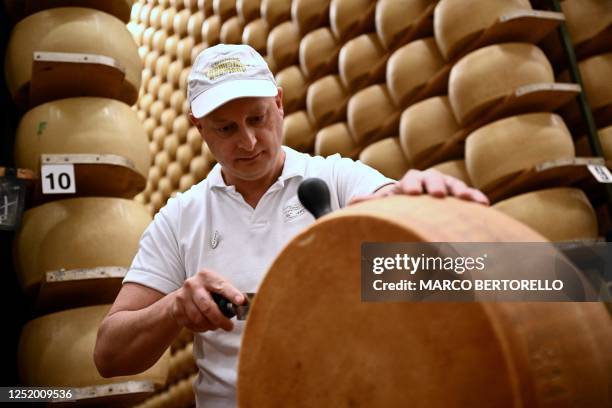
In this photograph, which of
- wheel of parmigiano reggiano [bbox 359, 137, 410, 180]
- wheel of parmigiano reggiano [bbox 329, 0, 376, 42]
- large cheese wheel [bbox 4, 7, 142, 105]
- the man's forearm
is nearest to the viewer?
the man's forearm

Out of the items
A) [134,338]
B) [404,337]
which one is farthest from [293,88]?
[404,337]

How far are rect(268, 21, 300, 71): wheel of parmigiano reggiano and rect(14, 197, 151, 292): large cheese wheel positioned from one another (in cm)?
115

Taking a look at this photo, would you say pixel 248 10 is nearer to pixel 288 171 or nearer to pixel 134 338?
pixel 288 171

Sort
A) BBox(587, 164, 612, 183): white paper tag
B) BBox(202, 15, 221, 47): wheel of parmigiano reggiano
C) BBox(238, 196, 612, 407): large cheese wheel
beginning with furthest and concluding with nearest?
BBox(202, 15, 221, 47): wheel of parmigiano reggiano
BBox(587, 164, 612, 183): white paper tag
BBox(238, 196, 612, 407): large cheese wheel

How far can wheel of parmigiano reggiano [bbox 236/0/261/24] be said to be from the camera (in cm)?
283

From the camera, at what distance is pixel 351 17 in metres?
2.21

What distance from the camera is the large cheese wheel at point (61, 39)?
1.68 metres

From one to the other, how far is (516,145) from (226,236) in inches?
34.0

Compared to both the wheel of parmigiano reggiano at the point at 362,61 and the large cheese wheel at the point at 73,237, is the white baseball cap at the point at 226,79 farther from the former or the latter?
the wheel of parmigiano reggiano at the point at 362,61

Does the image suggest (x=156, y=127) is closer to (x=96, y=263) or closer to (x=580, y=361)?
(x=96, y=263)

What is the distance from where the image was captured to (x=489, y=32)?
5.32 ft

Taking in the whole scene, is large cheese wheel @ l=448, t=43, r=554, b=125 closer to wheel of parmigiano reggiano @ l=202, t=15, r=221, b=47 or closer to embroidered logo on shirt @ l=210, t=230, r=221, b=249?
embroidered logo on shirt @ l=210, t=230, r=221, b=249

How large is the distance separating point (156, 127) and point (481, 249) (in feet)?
11.0

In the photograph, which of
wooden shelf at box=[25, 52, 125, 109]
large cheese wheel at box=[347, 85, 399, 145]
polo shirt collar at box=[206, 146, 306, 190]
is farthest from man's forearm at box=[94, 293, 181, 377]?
large cheese wheel at box=[347, 85, 399, 145]
